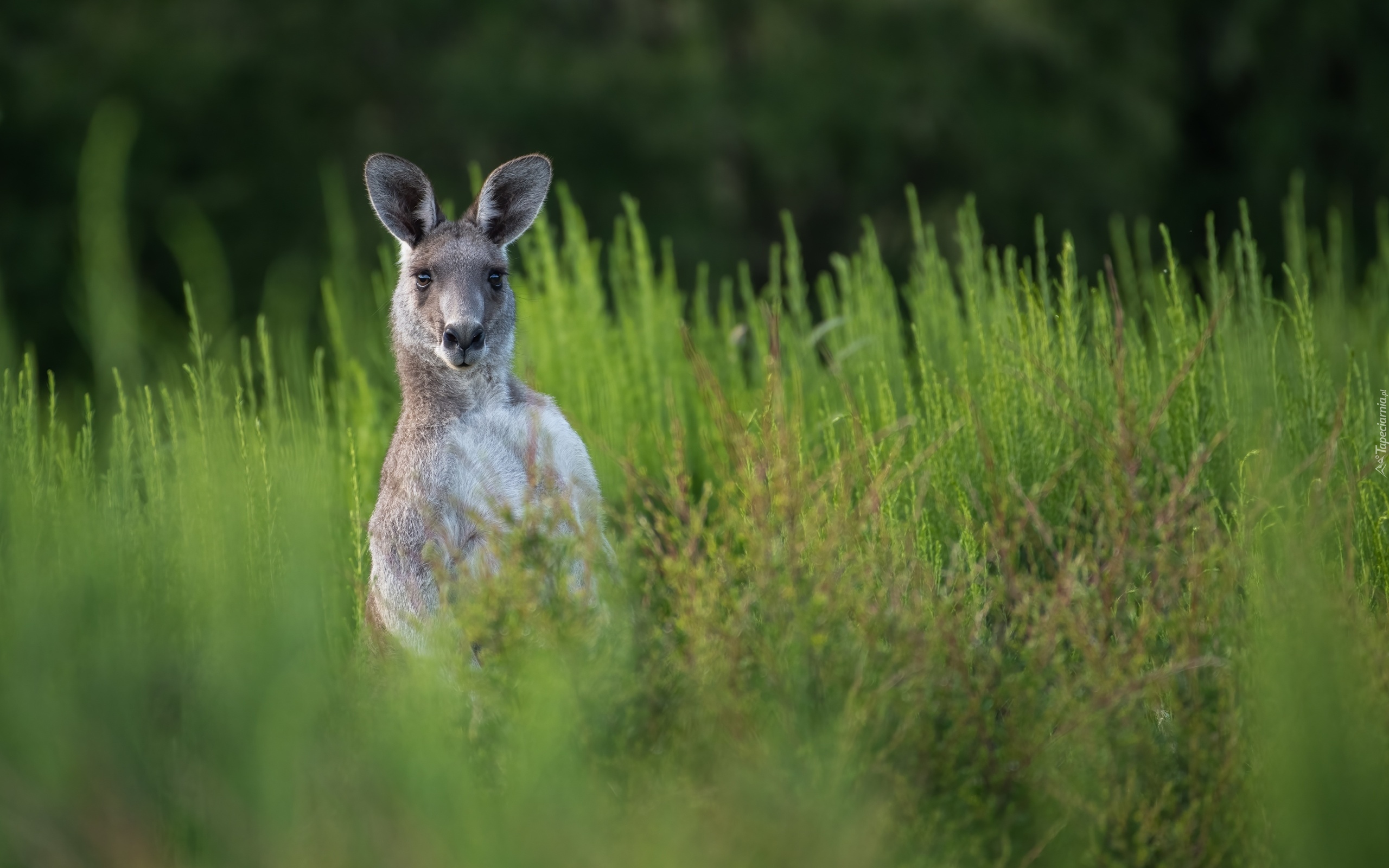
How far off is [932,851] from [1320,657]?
2.36 feet

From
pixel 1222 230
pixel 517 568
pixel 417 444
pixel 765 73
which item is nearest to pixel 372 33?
pixel 765 73

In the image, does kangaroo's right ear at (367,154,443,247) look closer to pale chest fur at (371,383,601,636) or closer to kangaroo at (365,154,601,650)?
kangaroo at (365,154,601,650)

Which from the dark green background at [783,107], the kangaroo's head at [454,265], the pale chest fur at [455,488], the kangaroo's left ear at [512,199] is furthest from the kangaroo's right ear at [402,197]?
the dark green background at [783,107]

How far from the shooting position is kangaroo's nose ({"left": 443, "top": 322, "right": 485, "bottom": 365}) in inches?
141

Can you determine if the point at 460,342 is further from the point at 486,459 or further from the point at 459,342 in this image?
the point at 486,459

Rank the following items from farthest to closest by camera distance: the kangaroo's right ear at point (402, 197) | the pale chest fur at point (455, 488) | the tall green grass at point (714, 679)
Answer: the kangaroo's right ear at point (402, 197)
the pale chest fur at point (455, 488)
the tall green grass at point (714, 679)

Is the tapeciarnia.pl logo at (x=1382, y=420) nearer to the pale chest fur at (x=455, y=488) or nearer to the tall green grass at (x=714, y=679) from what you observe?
the tall green grass at (x=714, y=679)

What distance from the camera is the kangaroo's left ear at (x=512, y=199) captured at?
13.1ft

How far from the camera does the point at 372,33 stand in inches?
589

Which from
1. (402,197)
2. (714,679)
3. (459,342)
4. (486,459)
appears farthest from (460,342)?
(714,679)

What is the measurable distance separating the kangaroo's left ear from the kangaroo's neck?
47 centimetres

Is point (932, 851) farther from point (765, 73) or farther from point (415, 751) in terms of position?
point (765, 73)

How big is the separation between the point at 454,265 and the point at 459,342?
31 cm

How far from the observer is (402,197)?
396cm
